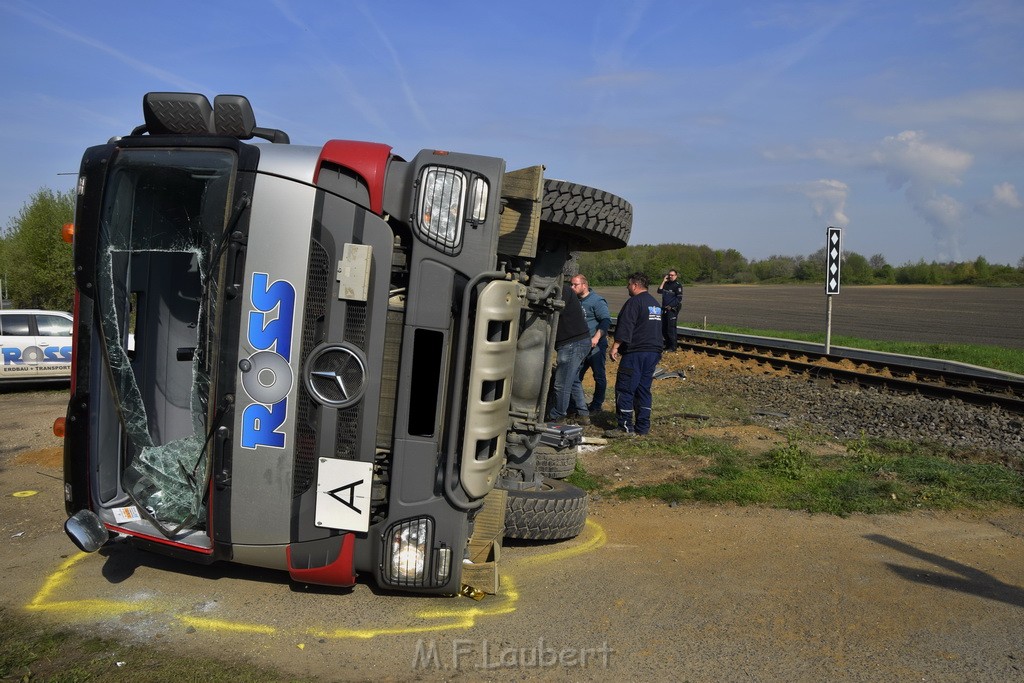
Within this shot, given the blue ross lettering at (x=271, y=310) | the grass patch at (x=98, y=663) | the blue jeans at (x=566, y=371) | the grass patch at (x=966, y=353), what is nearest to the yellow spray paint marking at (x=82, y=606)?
the grass patch at (x=98, y=663)

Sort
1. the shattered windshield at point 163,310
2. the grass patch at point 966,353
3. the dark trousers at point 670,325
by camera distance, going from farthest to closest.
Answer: the grass patch at point 966,353 < the dark trousers at point 670,325 < the shattered windshield at point 163,310

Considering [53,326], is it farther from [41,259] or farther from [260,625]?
[41,259]

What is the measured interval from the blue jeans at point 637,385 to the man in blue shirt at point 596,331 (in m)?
1.32

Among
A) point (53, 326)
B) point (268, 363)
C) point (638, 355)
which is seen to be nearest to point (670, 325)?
point (638, 355)

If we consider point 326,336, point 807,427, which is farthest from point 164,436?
point 807,427

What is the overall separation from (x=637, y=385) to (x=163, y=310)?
5.23m

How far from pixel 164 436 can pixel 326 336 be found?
176 cm

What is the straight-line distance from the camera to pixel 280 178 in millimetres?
4059

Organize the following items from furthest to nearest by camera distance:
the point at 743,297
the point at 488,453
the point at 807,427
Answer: the point at 743,297 → the point at 807,427 → the point at 488,453

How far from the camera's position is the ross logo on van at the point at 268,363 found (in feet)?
13.2

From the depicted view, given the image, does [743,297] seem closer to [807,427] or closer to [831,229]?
[831,229]

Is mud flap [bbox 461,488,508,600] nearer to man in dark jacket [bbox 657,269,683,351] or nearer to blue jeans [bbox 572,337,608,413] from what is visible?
blue jeans [bbox 572,337,608,413]

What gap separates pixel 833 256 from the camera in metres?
18.0

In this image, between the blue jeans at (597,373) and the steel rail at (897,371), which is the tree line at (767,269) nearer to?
the steel rail at (897,371)
